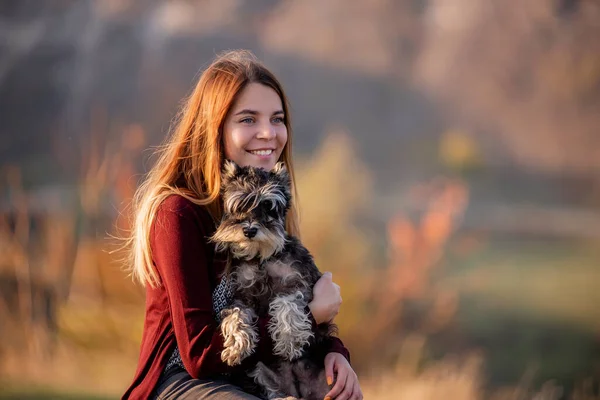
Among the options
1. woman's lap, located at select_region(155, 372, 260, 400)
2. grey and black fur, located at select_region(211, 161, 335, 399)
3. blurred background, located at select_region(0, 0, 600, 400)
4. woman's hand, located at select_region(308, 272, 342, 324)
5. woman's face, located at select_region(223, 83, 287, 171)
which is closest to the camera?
woman's lap, located at select_region(155, 372, 260, 400)

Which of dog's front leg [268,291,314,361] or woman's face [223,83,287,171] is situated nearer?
dog's front leg [268,291,314,361]

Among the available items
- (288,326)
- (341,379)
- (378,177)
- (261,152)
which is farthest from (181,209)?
(378,177)

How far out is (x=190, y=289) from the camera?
116 inches

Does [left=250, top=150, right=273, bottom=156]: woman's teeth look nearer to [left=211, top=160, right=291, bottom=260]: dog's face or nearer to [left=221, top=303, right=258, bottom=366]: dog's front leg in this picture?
[left=211, top=160, right=291, bottom=260]: dog's face

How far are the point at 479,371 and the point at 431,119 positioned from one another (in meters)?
2.18

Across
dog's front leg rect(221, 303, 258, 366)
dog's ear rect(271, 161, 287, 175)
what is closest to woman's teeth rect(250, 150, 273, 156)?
dog's ear rect(271, 161, 287, 175)

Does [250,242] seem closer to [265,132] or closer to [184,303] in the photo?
[184,303]

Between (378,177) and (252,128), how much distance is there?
3.17 metres

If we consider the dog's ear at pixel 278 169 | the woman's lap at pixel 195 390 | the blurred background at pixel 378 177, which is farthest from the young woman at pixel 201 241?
the blurred background at pixel 378 177

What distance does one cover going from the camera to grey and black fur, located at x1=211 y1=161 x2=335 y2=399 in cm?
299

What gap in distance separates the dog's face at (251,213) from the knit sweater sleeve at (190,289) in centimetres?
12

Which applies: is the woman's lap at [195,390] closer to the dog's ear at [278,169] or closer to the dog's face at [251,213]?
the dog's face at [251,213]

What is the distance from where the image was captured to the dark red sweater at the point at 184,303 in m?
2.90

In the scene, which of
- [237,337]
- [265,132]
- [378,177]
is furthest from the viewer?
[378,177]
